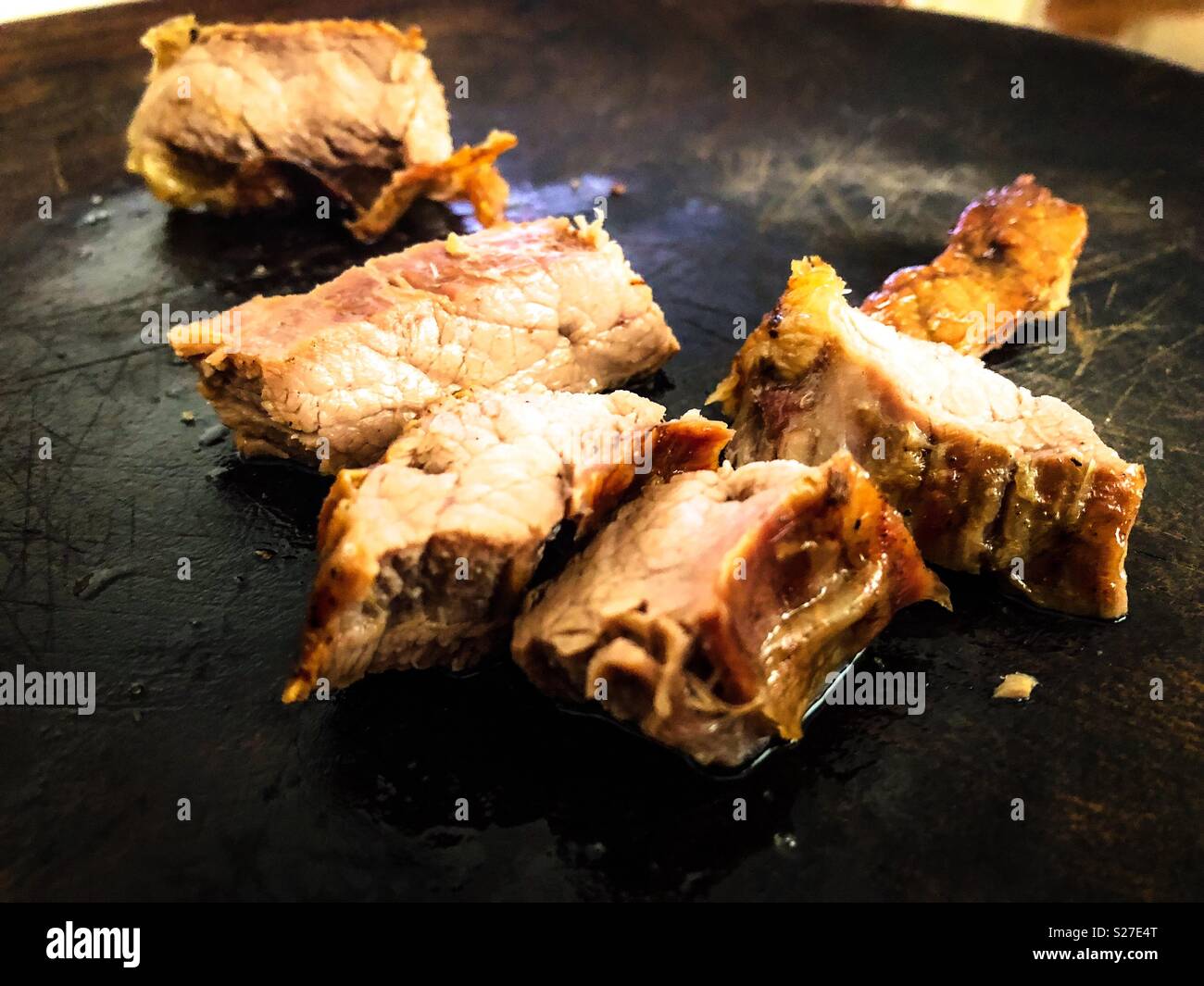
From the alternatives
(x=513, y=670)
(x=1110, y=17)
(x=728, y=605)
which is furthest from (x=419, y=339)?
(x=1110, y=17)

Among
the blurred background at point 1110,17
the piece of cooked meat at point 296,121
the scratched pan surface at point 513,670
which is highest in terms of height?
the blurred background at point 1110,17

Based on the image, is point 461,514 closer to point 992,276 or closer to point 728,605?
point 728,605

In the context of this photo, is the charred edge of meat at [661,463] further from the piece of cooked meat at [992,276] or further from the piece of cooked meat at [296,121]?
the piece of cooked meat at [296,121]

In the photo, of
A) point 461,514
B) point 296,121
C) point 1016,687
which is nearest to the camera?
point 461,514

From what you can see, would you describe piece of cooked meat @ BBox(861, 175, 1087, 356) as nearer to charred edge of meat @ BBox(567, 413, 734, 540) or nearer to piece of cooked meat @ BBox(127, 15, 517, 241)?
charred edge of meat @ BBox(567, 413, 734, 540)

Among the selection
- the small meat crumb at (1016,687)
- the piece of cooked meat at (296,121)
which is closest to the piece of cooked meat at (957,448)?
the small meat crumb at (1016,687)

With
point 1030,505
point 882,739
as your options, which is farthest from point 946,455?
point 882,739
